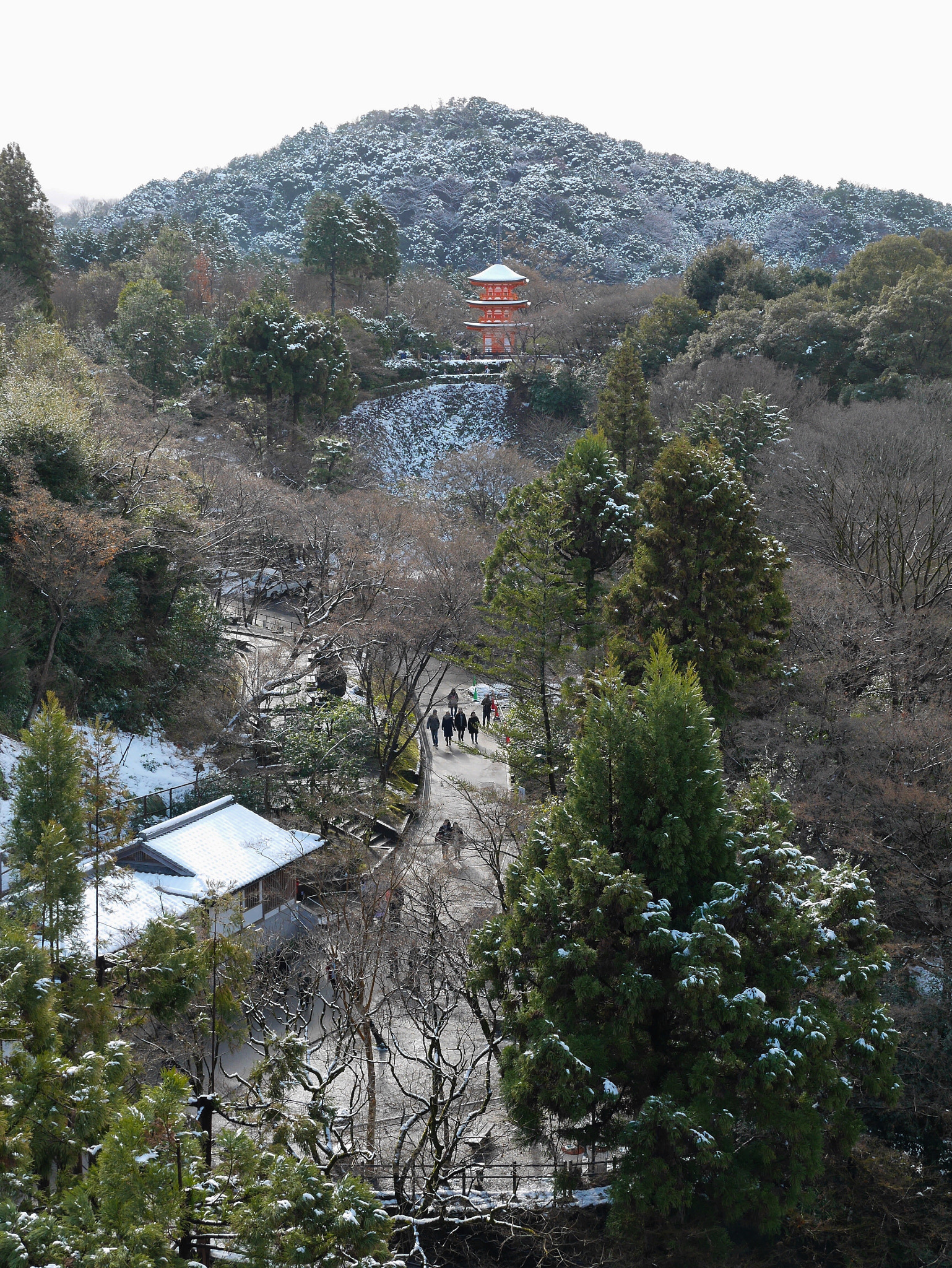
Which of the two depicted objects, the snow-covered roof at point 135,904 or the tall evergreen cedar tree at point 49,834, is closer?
the tall evergreen cedar tree at point 49,834

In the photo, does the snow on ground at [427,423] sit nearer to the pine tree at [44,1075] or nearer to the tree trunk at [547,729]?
the tree trunk at [547,729]

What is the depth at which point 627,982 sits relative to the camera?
8734mm

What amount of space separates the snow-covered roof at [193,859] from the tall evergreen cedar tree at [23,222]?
1019 inches

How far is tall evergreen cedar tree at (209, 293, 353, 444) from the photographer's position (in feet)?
115

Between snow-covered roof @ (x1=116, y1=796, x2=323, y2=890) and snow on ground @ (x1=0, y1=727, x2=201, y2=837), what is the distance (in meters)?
2.61

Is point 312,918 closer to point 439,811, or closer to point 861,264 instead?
point 439,811

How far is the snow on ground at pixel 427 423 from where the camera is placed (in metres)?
41.8

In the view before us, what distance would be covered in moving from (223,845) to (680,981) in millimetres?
8671

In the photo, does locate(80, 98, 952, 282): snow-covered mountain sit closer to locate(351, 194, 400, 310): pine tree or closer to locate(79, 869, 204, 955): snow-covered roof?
locate(351, 194, 400, 310): pine tree

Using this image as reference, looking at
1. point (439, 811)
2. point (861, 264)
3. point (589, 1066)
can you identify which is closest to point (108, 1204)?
point (589, 1066)

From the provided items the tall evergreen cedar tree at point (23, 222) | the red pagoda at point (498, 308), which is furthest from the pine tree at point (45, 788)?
the red pagoda at point (498, 308)

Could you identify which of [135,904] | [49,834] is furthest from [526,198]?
[49,834]

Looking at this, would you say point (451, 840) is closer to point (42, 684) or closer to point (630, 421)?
point (42, 684)

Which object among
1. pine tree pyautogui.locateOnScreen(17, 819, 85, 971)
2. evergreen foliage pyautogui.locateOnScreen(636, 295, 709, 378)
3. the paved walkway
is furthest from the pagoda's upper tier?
pine tree pyautogui.locateOnScreen(17, 819, 85, 971)
